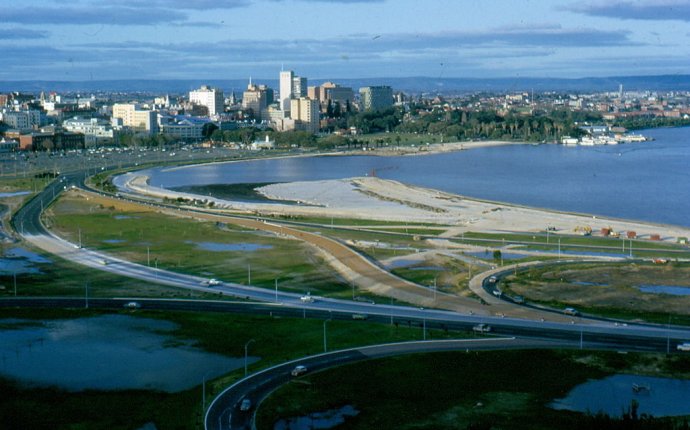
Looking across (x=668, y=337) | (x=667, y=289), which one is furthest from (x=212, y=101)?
(x=668, y=337)

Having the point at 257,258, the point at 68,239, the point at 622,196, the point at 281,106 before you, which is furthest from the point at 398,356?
the point at 281,106

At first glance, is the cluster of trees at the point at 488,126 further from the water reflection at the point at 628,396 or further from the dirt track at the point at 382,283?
the water reflection at the point at 628,396

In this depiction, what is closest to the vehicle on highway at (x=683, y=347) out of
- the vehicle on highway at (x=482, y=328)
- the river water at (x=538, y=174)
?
the vehicle on highway at (x=482, y=328)

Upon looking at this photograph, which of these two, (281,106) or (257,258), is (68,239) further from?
(281,106)

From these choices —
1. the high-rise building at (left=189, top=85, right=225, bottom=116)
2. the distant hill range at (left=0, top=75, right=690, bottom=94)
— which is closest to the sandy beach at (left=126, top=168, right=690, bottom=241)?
the high-rise building at (left=189, top=85, right=225, bottom=116)

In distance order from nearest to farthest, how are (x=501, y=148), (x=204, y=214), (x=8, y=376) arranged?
1. (x=8, y=376)
2. (x=204, y=214)
3. (x=501, y=148)

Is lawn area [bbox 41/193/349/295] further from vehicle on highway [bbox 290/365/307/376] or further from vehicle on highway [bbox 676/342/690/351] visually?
vehicle on highway [bbox 676/342/690/351]
